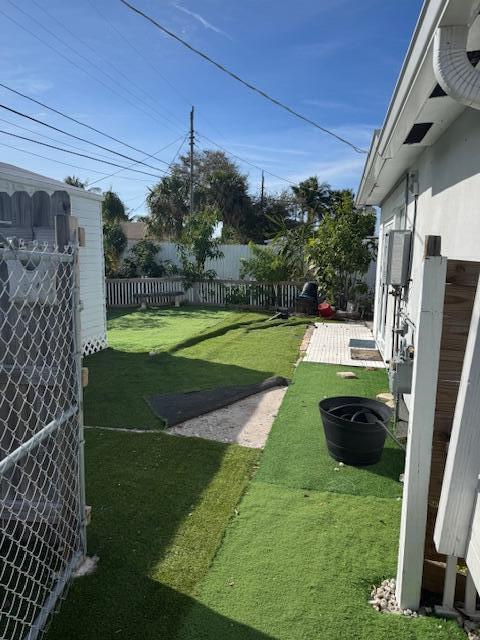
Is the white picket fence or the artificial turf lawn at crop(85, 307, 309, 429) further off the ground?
the white picket fence

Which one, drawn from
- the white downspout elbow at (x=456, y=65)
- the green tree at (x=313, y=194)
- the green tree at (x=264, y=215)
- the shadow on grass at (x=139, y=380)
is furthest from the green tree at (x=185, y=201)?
the white downspout elbow at (x=456, y=65)

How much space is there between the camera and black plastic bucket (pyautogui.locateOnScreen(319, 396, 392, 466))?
3.77m

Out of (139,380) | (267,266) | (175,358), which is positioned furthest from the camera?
(267,266)

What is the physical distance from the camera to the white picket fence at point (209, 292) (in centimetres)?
1377

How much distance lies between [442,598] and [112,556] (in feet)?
5.98

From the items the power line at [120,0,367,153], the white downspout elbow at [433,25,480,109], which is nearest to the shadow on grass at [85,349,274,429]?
the white downspout elbow at [433,25,480,109]

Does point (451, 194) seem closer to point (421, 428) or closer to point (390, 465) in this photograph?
point (421, 428)

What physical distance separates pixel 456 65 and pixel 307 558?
2.65 m

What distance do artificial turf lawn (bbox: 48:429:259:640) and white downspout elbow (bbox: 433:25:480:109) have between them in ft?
8.98

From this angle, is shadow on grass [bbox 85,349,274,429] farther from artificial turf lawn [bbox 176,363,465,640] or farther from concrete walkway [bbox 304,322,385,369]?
artificial turf lawn [bbox 176,363,465,640]

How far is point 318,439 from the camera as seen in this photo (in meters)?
4.44

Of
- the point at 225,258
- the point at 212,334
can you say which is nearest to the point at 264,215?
the point at 225,258

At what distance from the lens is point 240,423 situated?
495cm

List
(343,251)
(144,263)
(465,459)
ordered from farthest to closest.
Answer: (144,263) → (343,251) → (465,459)
